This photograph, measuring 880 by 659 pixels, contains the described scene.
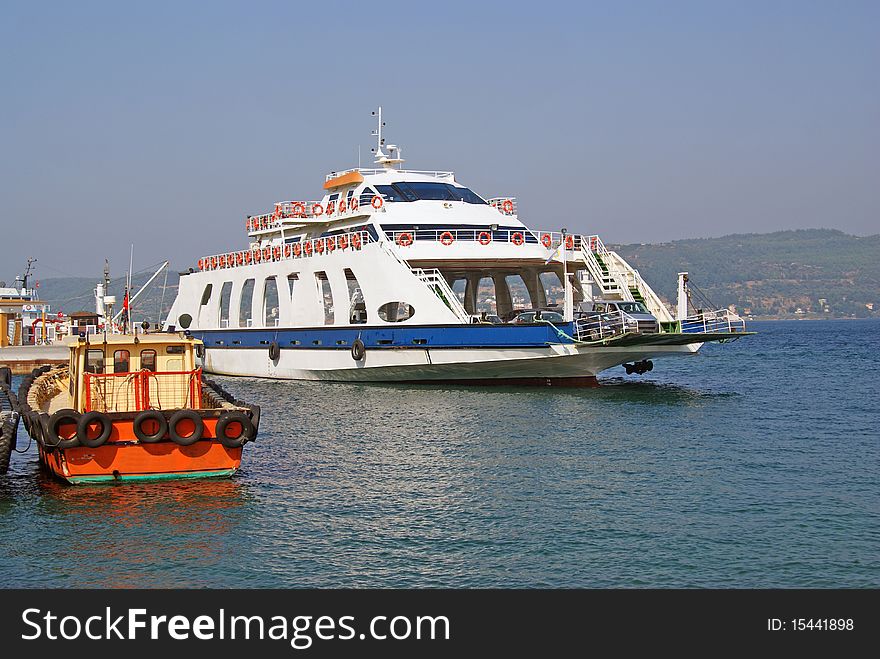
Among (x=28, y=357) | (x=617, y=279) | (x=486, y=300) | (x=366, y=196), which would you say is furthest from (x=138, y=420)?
(x=486, y=300)

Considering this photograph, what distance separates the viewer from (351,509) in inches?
658

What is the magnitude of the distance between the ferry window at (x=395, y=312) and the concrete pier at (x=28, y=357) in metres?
20.2

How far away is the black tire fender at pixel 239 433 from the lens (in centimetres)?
1788

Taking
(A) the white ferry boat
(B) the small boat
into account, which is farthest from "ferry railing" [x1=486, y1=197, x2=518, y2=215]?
(B) the small boat

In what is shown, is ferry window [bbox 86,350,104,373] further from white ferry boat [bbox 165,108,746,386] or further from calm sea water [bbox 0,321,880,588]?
white ferry boat [bbox 165,108,746,386]

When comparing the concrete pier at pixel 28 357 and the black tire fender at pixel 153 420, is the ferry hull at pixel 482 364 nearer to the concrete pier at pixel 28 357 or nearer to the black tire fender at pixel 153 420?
the black tire fender at pixel 153 420

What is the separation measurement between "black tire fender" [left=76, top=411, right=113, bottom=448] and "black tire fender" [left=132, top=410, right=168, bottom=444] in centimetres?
42

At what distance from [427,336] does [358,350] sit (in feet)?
9.94

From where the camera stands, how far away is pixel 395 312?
118 ft

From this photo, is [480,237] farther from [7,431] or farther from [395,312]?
[7,431]

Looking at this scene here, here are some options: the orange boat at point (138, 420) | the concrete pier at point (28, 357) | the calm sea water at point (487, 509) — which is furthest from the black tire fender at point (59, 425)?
the concrete pier at point (28, 357)
